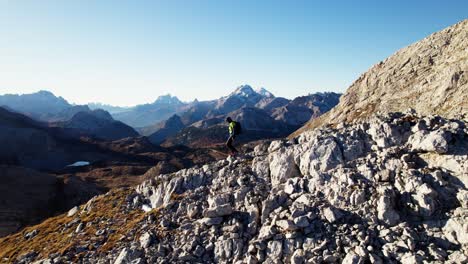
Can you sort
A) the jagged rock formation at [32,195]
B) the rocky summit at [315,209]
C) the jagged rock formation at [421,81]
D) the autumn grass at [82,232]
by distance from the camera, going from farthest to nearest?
the jagged rock formation at [32,195], the jagged rock formation at [421,81], the autumn grass at [82,232], the rocky summit at [315,209]

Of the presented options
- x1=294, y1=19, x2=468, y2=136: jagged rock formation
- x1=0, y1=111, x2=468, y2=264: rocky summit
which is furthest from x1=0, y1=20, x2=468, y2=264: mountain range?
x1=294, y1=19, x2=468, y2=136: jagged rock formation

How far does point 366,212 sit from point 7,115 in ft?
723

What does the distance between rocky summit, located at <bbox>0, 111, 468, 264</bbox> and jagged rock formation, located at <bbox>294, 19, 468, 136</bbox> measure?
2701cm

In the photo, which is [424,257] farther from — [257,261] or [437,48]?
[437,48]

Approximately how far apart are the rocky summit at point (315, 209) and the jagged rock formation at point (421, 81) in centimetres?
2701

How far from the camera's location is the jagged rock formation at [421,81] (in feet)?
174

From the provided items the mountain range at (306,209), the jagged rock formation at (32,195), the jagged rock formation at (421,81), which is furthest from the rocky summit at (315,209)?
the jagged rock formation at (32,195)

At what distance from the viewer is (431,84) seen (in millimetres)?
61281

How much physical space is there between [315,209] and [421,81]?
57738 mm

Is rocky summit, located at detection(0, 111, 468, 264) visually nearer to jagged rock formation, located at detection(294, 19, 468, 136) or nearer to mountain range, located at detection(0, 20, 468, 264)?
mountain range, located at detection(0, 20, 468, 264)

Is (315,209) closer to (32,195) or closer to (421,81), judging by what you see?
(421,81)

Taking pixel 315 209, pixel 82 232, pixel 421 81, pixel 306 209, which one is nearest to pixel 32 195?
pixel 82 232

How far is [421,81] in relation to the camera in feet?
216

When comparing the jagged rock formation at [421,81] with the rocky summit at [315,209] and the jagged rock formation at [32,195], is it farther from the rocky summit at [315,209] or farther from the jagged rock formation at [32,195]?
the jagged rock formation at [32,195]
